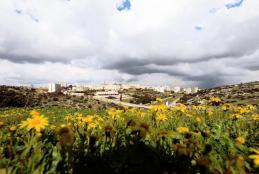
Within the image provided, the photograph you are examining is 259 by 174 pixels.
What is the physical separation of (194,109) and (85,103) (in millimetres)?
54210

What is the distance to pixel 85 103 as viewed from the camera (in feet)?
213

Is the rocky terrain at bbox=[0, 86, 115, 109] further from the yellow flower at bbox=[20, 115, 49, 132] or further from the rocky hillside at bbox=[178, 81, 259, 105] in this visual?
the yellow flower at bbox=[20, 115, 49, 132]

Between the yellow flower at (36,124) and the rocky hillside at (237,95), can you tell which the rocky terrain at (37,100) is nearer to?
the rocky hillside at (237,95)

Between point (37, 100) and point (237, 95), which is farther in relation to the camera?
point (237, 95)

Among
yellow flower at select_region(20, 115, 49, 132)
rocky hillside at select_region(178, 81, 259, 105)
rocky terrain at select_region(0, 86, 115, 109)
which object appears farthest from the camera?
rocky hillside at select_region(178, 81, 259, 105)

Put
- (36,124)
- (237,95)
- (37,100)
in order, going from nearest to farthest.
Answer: (36,124), (37,100), (237,95)

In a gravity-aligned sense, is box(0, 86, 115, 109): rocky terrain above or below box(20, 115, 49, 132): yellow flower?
below

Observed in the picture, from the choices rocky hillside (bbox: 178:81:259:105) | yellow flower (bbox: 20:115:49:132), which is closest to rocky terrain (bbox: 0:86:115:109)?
rocky hillside (bbox: 178:81:259:105)

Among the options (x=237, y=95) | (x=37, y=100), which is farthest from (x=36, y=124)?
(x=237, y=95)

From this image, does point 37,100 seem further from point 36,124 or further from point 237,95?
point 36,124

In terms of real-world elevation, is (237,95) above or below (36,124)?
below

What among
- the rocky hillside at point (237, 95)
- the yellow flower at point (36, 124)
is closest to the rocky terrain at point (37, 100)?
the rocky hillside at point (237, 95)

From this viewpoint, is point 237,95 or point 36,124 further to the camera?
point 237,95

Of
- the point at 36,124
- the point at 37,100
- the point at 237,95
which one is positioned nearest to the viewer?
the point at 36,124
